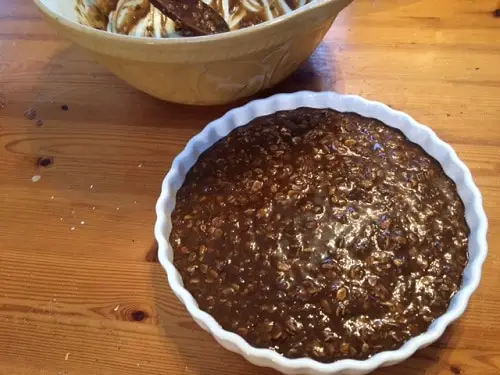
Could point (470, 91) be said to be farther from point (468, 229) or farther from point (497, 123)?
point (468, 229)

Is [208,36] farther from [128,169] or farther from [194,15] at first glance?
[128,169]

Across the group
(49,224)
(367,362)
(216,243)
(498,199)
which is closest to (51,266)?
(49,224)

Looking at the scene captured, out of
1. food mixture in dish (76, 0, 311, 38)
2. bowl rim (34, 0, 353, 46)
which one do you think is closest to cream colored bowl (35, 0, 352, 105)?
bowl rim (34, 0, 353, 46)

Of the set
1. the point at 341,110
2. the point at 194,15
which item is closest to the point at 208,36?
the point at 194,15

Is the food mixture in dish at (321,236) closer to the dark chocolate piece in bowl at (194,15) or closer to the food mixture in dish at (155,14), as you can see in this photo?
the dark chocolate piece in bowl at (194,15)

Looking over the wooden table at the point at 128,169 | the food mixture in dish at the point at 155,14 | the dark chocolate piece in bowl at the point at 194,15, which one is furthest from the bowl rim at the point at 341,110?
the food mixture in dish at the point at 155,14

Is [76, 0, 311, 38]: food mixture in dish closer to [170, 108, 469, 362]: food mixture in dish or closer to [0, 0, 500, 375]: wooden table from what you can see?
[0, 0, 500, 375]: wooden table
